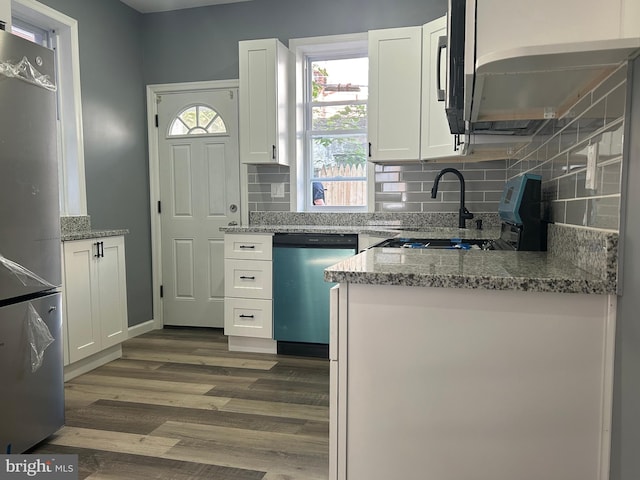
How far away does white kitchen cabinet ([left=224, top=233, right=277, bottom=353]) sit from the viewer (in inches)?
136

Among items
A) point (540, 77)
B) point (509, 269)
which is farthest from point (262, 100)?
point (509, 269)

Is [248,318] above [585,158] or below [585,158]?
below

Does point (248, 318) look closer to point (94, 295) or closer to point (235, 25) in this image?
point (94, 295)

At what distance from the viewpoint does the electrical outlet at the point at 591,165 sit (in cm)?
119

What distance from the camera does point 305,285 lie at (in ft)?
11.1

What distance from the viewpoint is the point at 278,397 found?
106 inches

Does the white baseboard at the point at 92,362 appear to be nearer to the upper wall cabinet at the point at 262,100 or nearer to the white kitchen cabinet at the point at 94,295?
the white kitchen cabinet at the point at 94,295

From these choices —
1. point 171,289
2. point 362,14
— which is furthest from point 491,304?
point 171,289

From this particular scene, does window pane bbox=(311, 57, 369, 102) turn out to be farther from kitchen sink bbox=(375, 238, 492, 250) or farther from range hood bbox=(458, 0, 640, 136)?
range hood bbox=(458, 0, 640, 136)

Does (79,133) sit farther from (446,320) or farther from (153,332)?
(446,320)

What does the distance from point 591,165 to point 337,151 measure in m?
2.90

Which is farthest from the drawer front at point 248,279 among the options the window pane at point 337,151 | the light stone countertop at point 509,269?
the light stone countertop at point 509,269

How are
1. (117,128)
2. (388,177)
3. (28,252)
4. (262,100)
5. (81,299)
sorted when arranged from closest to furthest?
(28,252), (81,299), (262,100), (388,177), (117,128)

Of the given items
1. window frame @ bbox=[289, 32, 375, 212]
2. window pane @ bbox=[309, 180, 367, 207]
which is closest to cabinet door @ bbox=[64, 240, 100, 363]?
window frame @ bbox=[289, 32, 375, 212]
